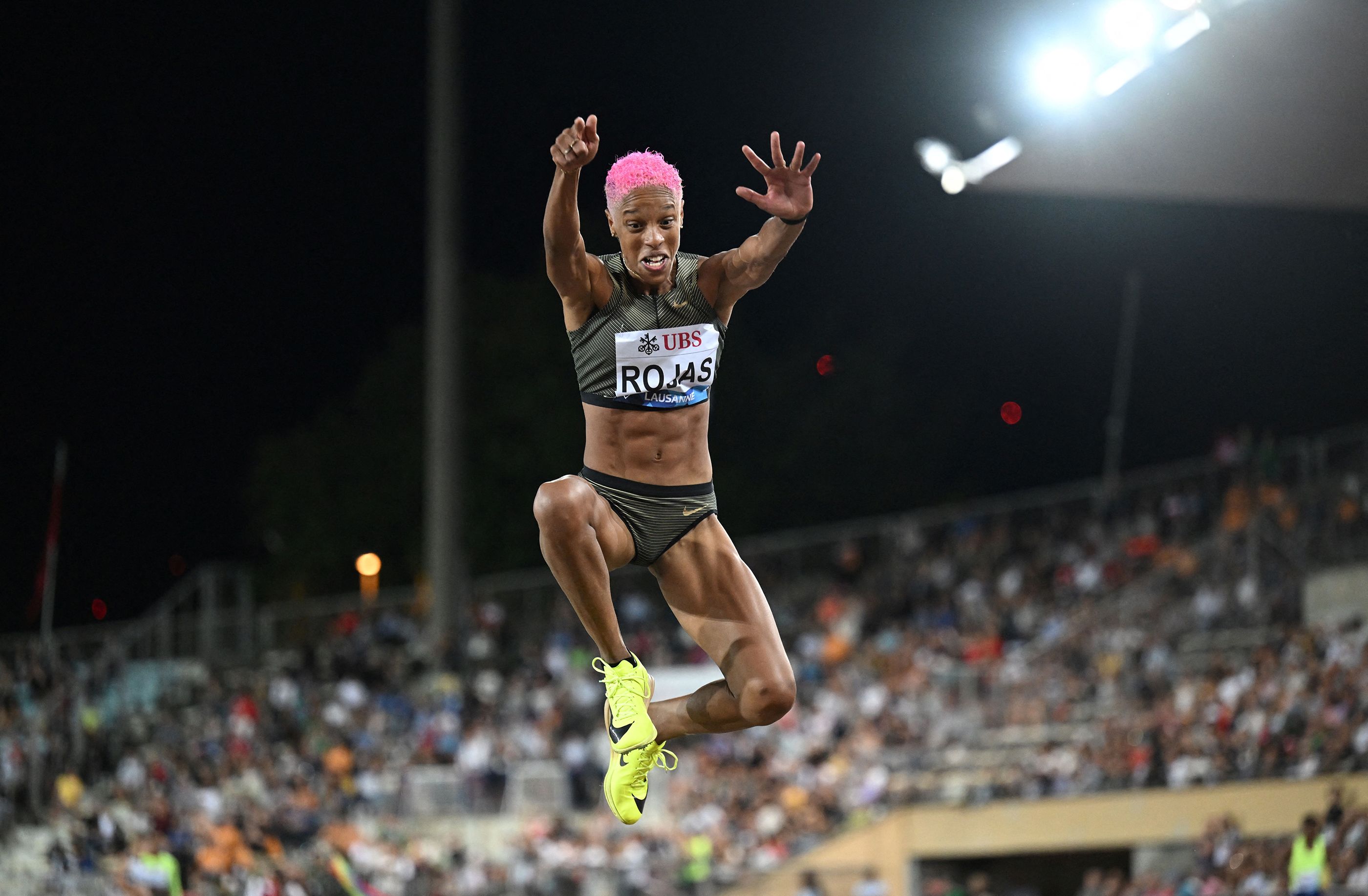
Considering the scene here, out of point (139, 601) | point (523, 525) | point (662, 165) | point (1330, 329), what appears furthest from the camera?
Answer: point (139, 601)

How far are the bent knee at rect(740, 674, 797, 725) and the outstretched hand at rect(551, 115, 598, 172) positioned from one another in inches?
83.4

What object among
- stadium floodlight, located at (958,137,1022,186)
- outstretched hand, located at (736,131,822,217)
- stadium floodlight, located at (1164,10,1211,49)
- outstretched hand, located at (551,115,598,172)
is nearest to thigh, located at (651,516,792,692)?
outstretched hand, located at (736,131,822,217)

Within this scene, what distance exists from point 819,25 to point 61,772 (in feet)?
45.2

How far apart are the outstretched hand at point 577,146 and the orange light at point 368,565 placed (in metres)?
33.0

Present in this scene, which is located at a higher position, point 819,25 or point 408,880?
point 819,25

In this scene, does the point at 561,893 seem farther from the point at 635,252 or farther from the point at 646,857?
the point at 635,252

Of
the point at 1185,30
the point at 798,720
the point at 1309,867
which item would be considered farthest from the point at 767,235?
the point at 798,720

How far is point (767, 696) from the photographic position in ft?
23.6

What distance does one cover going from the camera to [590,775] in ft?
70.5

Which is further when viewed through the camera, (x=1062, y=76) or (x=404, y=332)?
(x=404, y=332)

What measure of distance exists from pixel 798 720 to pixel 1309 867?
7.92 metres

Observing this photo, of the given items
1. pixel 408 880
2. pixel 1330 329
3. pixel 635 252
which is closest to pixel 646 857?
pixel 408 880

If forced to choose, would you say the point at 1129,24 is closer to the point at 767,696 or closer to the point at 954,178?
the point at 954,178

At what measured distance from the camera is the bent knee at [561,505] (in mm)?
6906
